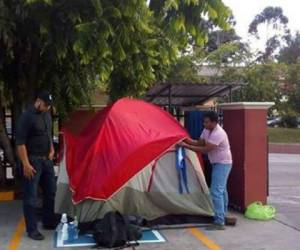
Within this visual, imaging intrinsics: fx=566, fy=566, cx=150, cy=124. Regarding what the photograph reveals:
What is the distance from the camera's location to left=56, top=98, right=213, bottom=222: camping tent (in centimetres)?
735

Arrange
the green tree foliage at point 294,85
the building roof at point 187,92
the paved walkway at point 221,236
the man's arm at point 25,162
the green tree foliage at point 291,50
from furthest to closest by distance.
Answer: the green tree foliage at point 291,50
the green tree foliage at point 294,85
the building roof at point 187,92
the man's arm at point 25,162
the paved walkway at point 221,236

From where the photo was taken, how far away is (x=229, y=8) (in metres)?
7.54

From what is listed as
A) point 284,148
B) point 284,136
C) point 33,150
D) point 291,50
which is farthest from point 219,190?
point 291,50

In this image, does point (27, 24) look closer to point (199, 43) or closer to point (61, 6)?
point (61, 6)

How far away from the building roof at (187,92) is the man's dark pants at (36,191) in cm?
346

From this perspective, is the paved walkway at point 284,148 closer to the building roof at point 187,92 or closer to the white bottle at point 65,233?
the building roof at point 187,92

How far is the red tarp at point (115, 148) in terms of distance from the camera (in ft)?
24.0

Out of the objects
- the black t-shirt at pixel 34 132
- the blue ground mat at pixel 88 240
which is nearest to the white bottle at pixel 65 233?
the blue ground mat at pixel 88 240

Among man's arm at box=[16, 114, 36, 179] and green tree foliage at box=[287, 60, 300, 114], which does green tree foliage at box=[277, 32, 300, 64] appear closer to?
green tree foliage at box=[287, 60, 300, 114]

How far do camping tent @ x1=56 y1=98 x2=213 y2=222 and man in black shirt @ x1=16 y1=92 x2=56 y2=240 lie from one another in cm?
54

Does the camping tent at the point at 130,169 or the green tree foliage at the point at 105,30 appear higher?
the green tree foliage at the point at 105,30

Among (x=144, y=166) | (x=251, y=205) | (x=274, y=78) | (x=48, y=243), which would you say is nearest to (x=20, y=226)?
(x=48, y=243)

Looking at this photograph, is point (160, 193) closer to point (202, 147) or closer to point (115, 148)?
point (202, 147)

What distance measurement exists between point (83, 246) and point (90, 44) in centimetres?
260
